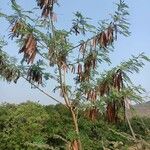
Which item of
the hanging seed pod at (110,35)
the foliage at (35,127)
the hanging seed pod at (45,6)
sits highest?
the hanging seed pod at (45,6)

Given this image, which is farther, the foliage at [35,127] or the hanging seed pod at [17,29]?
the foliage at [35,127]

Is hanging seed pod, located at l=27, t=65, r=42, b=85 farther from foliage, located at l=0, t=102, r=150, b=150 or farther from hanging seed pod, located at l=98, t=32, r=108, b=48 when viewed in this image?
foliage, located at l=0, t=102, r=150, b=150

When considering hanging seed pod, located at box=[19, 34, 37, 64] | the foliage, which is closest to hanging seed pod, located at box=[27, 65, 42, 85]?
hanging seed pod, located at box=[19, 34, 37, 64]

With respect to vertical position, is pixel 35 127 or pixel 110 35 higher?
pixel 110 35

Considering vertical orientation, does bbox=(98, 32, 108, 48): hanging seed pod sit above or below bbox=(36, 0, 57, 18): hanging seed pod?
below

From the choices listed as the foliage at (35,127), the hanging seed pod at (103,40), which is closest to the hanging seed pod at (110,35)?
the hanging seed pod at (103,40)

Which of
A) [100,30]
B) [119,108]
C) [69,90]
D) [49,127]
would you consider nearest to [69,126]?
[49,127]

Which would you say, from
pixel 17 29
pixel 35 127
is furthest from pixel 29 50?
pixel 35 127

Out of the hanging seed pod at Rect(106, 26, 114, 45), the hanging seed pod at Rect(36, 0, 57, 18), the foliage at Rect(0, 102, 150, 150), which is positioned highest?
the hanging seed pod at Rect(36, 0, 57, 18)

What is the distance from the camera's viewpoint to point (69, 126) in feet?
56.7

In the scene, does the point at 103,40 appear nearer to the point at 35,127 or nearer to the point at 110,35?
the point at 110,35

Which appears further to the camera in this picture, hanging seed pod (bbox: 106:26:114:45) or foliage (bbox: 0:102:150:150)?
foliage (bbox: 0:102:150:150)

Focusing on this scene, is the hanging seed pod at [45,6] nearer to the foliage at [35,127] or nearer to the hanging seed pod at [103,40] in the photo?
the hanging seed pod at [103,40]

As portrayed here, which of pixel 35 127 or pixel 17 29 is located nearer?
pixel 17 29
